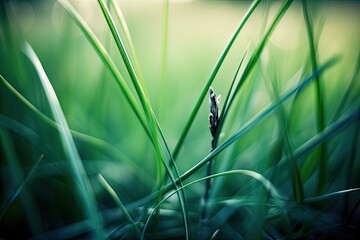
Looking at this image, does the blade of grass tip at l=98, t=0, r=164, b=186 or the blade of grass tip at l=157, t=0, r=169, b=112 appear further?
the blade of grass tip at l=157, t=0, r=169, b=112

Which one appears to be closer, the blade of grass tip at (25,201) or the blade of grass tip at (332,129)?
the blade of grass tip at (332,129)

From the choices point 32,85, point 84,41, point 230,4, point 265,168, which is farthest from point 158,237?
point 230,4

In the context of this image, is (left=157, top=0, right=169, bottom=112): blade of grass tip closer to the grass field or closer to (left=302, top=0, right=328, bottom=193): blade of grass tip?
the grass field

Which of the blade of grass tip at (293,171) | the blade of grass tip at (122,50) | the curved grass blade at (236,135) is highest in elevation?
the blade of grass tip at (122,50)

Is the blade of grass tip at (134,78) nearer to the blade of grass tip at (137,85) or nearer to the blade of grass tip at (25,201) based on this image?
the blade of grass tip at (137,85)

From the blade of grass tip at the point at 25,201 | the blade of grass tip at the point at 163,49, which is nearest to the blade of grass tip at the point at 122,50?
the blade of grass tip at the point at 163,49

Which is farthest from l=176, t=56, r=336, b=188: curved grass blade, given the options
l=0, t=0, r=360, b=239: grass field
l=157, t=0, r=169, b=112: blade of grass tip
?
l=157, t=0, r=169, b=112: blade of grass tip

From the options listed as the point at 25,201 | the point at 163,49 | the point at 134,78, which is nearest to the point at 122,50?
the point at 134,78

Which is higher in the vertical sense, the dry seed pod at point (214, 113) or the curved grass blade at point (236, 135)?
the dry seed pod at point (214, 113)
